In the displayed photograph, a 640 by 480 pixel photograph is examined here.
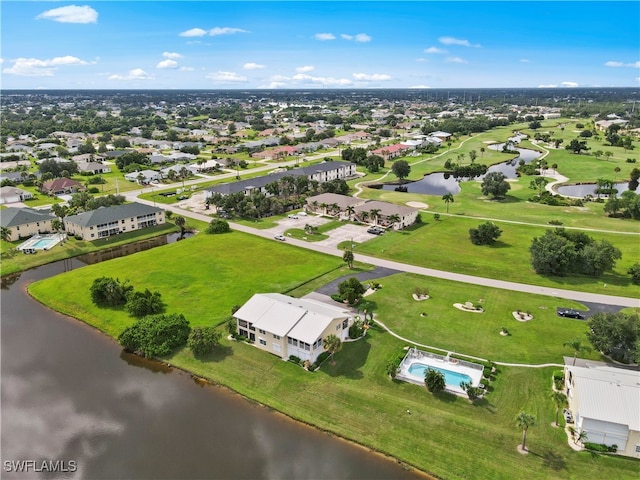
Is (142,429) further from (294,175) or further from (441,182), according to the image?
(441,182)

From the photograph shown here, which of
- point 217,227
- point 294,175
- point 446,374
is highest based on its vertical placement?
point 294,175

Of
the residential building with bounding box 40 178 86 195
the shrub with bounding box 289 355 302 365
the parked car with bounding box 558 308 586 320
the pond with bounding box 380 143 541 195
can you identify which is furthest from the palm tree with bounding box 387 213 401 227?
the residential building with bounding box 40 178 86 195

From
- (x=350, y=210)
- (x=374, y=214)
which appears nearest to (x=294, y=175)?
(x=350, y=210)

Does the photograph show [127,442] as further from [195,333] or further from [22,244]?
[22,244]

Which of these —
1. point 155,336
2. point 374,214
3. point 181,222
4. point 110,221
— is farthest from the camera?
point 374,214

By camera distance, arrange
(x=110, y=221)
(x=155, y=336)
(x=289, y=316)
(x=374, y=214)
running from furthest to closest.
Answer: (x=374, y=214) → (x=110, y=221) → (x=155, y=336) → (x=289, y=316)
